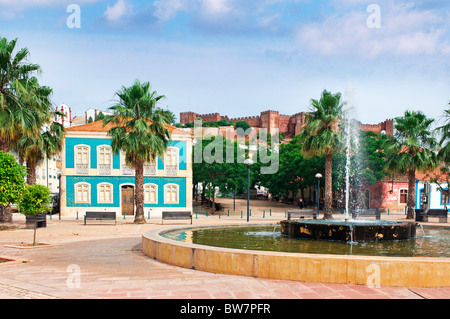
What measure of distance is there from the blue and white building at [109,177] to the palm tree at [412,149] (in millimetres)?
15917

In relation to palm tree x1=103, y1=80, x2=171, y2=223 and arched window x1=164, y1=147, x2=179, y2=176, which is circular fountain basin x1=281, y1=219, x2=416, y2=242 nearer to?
palm tree x1=103, y1=80, x2=171, y2=223

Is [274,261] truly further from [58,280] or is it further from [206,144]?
[206,144]

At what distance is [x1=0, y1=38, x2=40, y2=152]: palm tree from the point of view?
18.0 m

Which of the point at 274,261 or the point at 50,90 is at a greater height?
the point at 50,90

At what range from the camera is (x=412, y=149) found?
2867 cm

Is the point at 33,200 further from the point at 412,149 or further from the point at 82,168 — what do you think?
the point at 412,149

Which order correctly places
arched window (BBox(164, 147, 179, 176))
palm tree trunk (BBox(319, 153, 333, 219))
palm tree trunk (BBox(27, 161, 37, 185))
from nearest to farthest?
palm tree trunk (BBox(27, 161, 37, 185)), palm tree trunk (BBox(319, 153, 333, 219)), arched window (BBox(164, 147, 179, 176))

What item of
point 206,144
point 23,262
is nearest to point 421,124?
point 206,144

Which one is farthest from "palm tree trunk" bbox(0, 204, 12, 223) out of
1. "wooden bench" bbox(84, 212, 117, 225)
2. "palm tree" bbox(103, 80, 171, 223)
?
"palm tree" bbox(103, 80, 171, 223)

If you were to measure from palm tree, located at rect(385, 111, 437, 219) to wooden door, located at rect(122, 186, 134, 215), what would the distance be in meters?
19.9

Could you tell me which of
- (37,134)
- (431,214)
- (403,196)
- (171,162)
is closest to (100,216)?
(37,134)
